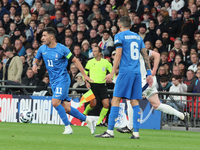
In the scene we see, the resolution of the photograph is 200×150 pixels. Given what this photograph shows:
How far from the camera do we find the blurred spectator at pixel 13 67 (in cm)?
1639

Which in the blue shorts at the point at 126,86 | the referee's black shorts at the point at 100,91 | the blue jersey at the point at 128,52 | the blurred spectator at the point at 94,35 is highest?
the blurred spectator at the point at 94,35

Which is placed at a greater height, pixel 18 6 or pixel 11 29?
pixel 18 6

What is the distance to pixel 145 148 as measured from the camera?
636 cm

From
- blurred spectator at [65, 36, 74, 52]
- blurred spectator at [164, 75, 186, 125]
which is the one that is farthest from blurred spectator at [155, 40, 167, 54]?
blurred spectator at [65, 36, 74, 52]

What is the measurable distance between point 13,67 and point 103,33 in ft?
12.5

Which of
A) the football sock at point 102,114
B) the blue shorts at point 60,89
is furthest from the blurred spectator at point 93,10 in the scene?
the blue shorts at point 60,89

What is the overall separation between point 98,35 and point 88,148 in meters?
11.3

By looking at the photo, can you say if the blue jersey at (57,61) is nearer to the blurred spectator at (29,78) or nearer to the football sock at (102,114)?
the football sock at (102,114)

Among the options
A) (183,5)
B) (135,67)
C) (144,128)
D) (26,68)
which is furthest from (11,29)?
(135,67)

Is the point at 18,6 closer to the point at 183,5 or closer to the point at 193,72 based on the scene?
the point at 183,5

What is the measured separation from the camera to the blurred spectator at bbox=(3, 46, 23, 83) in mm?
16391

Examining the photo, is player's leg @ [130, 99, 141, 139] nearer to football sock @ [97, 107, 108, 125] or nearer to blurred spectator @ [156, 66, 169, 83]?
football sock @ [97, 107, 108, 125]

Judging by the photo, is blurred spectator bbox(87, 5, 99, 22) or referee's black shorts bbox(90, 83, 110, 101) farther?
blurred spectator bbox(87, 5, 99, 22)

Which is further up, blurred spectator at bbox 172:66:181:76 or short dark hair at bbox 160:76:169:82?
blurred spectator at bbox 172:66:181:76
